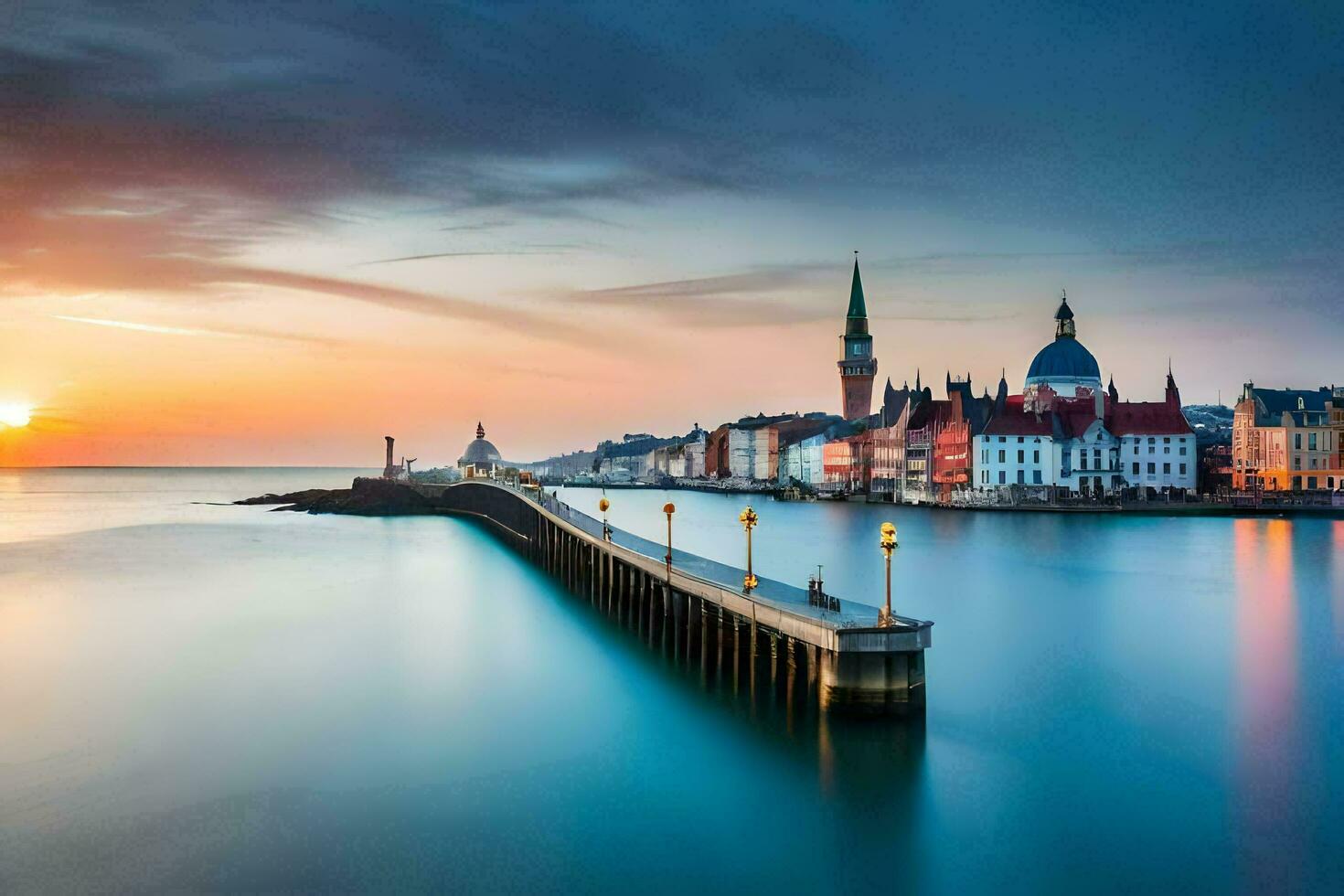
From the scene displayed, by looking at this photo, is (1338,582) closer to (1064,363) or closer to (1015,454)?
(1015,454)

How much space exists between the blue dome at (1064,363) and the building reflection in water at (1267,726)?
264ft

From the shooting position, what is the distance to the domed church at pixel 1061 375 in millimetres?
136500

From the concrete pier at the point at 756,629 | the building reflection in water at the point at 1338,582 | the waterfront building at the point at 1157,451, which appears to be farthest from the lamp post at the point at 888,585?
the waterfront building at the point at 1157,451

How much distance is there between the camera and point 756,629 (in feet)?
94.9

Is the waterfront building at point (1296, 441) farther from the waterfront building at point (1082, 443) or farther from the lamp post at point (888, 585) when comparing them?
the lamp post at point (888, 585)

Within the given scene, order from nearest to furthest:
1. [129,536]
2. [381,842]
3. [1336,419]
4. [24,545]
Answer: [381,842], [24,545], [129,536], [1336,419]

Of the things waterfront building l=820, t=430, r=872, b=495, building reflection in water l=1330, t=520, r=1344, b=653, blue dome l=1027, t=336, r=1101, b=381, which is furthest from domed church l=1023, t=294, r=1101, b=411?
building reflection in water l=1330, t=520, r=1344, b=653

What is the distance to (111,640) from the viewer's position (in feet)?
141

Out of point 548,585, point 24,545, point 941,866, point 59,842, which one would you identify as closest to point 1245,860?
point 941,866

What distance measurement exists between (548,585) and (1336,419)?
102 m

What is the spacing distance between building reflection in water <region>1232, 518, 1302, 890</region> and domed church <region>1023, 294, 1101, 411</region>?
7561cm

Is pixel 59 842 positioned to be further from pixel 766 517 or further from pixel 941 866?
pixel 766 517

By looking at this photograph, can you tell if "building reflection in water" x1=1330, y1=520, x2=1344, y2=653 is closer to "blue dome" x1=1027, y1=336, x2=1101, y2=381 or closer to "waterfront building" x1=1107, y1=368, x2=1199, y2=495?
"waterfront building" x1=1107, y1=368, x2=1199, y2=495

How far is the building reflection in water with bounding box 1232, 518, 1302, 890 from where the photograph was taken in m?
19.0
